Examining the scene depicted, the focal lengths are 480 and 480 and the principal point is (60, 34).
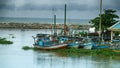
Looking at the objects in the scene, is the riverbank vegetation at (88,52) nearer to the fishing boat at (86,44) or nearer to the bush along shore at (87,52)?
the bush along shore at (87,52)

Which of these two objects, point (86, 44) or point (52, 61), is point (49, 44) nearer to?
point (86, 44)

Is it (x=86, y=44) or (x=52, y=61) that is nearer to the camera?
(x=52, y=61)

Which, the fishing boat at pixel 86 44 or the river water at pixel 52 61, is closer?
the river water at pixel 52 61

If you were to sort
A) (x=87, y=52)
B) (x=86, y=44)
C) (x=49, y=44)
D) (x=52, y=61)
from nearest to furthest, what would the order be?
(x=52, y=61) → (x=87, y=52) → (x=86, y=44) → (x=49, y=44)

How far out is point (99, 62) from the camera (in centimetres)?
3384

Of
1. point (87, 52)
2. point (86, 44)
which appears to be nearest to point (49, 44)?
point (86, 44)

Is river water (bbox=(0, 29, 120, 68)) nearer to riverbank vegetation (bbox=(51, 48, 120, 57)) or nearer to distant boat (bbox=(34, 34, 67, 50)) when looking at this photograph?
riverbank vegetation (bbox=(51, 48, 120, 57))

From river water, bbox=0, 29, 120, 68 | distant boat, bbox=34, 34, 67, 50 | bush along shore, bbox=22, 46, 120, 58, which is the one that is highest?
distant boat, bbox=34, 34, 67, 50

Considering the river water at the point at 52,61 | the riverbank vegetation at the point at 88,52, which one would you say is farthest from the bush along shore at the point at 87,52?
the river water at the point at 52,61

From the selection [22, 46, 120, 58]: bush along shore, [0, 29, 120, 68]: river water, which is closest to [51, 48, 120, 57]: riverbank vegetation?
[22, 46, 120, 58]: bush along shore

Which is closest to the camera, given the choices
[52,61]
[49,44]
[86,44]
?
[52,61]

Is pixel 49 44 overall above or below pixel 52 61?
above

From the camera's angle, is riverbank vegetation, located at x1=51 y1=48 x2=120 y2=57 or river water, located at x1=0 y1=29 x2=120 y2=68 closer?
river water, located at x1=0 y1=29 x2=120 y2=68

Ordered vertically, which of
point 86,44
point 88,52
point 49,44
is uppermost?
point 86,44
